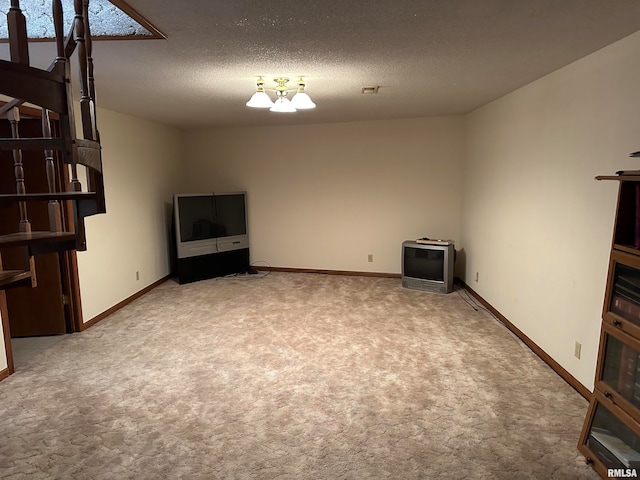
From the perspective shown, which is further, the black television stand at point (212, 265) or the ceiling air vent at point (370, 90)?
the black television stand at point (212, 265)

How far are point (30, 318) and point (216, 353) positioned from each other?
1990 mm

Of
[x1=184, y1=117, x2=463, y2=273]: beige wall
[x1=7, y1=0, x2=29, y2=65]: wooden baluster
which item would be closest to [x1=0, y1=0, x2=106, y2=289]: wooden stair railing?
Result: [x1=7, y1=0, x2=29, y2=65]: wooden baluster

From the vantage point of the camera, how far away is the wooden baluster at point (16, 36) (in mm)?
1421

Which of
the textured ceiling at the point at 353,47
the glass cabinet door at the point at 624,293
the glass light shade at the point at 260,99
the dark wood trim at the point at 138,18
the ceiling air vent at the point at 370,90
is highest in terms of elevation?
the ceiling air vent at the point at 370,90

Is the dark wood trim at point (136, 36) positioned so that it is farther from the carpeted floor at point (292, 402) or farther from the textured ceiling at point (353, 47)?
the carpeted floor at point (292, 402)

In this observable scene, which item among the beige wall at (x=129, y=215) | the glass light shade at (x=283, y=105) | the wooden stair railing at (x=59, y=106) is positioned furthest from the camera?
the beige wall at (x=129, y=215)

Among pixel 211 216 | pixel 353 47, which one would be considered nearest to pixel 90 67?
pixel 353 47

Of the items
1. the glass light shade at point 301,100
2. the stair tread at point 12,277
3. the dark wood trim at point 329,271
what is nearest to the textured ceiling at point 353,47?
the glass light shade at point 301,100

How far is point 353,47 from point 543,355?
270cm

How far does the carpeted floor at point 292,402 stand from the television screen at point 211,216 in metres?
1.62

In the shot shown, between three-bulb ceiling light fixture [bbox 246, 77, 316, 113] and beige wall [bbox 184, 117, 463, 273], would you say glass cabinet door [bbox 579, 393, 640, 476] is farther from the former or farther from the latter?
beige wall [bbox 184, 117, 463, 273]

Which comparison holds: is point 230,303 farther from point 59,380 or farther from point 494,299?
point 494,299

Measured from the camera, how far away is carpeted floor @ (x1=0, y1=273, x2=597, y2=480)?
2105mm

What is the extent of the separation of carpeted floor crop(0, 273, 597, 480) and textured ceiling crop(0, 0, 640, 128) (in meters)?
2.20
